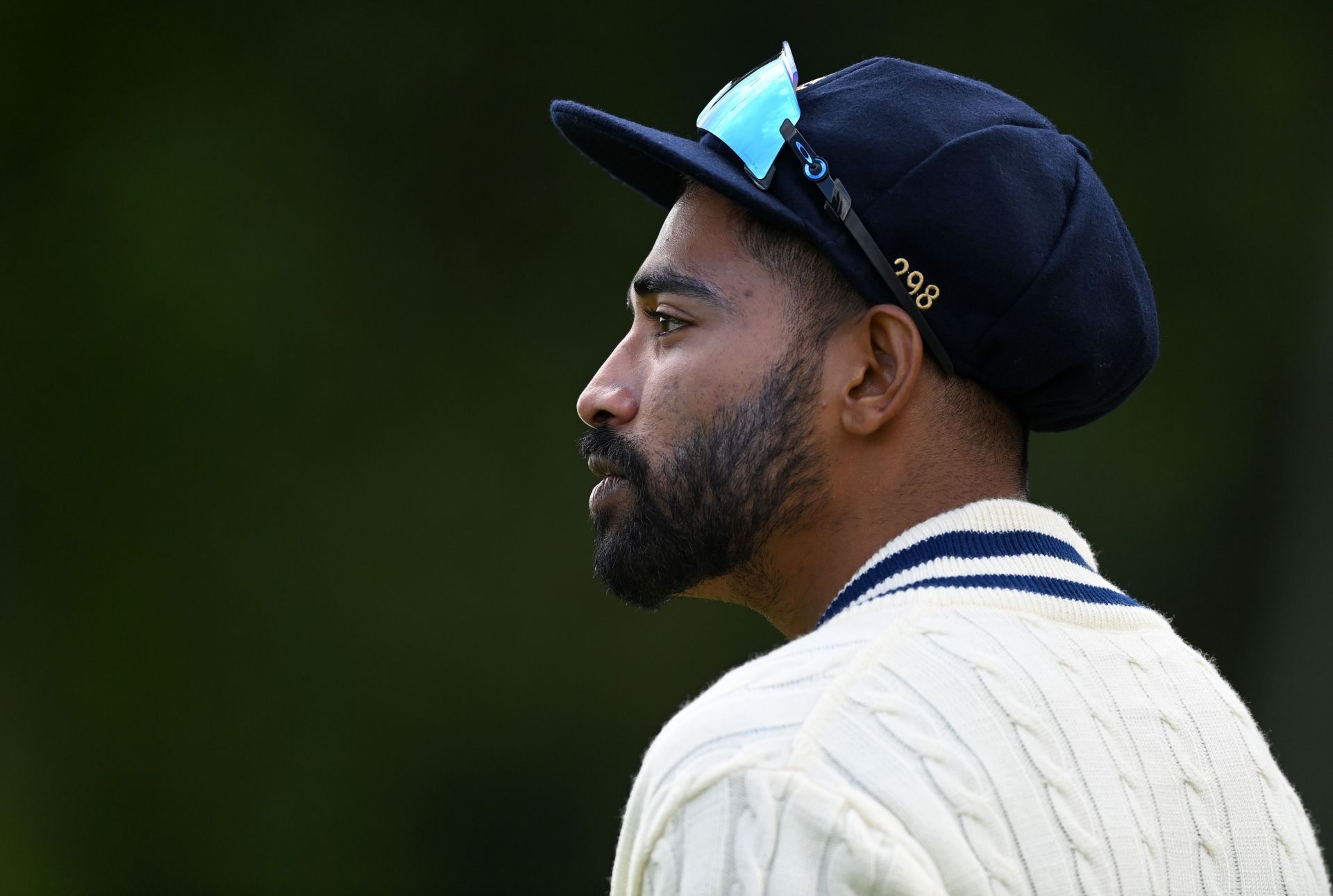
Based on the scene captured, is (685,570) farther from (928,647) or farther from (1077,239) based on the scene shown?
(1077,239)

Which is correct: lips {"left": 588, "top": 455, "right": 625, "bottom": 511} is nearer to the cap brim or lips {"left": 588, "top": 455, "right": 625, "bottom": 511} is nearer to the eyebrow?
the eyebrow

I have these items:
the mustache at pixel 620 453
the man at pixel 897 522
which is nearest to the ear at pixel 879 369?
the man at pixel 897 522

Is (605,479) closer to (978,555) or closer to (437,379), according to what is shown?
(978,555)

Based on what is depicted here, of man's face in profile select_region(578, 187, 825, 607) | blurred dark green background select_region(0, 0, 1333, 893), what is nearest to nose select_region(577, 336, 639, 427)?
man's face in profile select_region(578, 187, 825, 607)

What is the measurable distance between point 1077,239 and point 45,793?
5082mm

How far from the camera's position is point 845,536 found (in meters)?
1.64

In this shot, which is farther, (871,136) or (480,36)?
(480,36)

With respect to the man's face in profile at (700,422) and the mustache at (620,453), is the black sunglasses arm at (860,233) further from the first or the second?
the mustache at (620,453)

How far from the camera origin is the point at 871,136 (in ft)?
5.28

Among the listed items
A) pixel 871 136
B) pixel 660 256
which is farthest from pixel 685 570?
pixel 871 136

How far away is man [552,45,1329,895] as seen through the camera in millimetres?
1207

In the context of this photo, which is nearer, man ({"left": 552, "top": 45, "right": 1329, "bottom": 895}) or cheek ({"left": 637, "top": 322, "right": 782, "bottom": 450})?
man ({"left": 552, "top": 45, "right": 1329, "bottom": 895})

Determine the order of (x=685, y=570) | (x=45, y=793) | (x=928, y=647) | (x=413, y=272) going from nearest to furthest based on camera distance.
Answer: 1. (x=928, y=647)
2. (x=685, y=570)
3. (x=45, y=793)
4. (x=413, y=272)

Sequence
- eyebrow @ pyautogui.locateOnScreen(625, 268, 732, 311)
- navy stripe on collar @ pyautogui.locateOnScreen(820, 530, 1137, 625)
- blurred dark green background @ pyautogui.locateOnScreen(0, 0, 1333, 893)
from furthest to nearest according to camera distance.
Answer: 1. blurred dark green background @ pyautogui.locateOnScreen(0, 0, 1333, 893)
2. eyebrow @ pyautogui.locateOnScreen(625, 268, 732, 311)
3. navy stripe on collar @ pyautogui.locateOnScreen(820, 530, 1137, 625)
